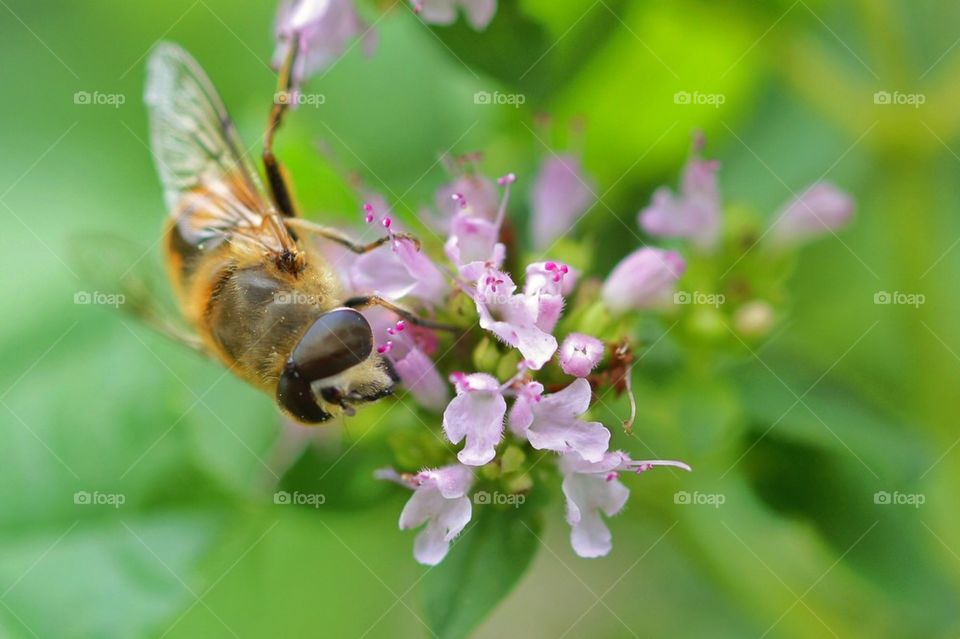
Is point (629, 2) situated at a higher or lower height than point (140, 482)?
higher

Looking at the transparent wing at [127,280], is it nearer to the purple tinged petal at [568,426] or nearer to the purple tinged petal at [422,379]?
the purple tinged petal at [422,379]

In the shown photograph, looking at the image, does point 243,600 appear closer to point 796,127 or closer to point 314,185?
point 314,185

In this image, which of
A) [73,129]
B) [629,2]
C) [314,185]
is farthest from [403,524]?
[73,129]

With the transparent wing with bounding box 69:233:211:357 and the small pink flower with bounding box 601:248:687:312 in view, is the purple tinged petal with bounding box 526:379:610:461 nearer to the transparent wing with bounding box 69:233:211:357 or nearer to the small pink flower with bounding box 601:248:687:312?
the small pink flower with bounding box 601:248:687:312

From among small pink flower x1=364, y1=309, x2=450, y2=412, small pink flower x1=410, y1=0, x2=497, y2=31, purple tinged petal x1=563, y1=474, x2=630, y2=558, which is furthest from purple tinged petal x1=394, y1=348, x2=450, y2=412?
small pink flower x1=410, y1=0, x2=497, y2=31

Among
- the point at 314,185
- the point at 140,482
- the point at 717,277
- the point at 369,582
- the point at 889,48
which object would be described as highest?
the point at 889,48

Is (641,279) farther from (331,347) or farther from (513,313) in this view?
(331,347)

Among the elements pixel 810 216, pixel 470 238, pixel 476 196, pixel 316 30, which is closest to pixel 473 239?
→ pixel 470 238

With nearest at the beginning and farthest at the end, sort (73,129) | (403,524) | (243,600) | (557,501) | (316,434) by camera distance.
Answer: (403,524)
(557,501)
(316,434)
(243,600)
(73,129)
